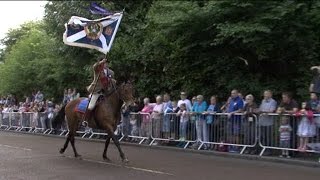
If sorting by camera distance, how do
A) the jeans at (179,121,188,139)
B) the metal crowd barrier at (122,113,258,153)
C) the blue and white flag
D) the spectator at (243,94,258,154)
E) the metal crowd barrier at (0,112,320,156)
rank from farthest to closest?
1. the jeans at (179,121,188,139)
2. the blue and white flag
3. the metal crowd barrier at (122,113,258,153)
4. the spectator at (243,94,258,154)
5. the metal crowd barrier at (0,112,320,156)

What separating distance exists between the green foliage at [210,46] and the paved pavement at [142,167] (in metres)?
4.24

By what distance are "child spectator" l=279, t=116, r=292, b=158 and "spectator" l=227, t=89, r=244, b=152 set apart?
162cm

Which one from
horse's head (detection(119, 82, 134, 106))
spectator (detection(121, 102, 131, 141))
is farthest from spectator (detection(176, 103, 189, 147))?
horse's head (detection(119, 82, 134, 106))

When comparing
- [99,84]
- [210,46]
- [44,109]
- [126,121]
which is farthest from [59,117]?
[44,109]

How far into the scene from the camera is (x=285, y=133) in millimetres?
14773

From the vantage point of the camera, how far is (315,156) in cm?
1460

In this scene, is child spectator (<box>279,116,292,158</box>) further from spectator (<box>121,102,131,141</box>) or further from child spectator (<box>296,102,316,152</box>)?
spectator (<box>121,102,131,141</box>)

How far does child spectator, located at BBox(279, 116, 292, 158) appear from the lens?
14734 millimetres

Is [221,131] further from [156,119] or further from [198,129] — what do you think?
[156,119]

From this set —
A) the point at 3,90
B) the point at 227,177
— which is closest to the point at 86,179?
the point at 227,177

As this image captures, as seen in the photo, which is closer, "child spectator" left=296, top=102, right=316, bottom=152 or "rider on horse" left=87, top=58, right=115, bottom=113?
"child spectator" left=296, top=102, right=316, bottom=152

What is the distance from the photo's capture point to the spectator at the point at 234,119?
16.2m

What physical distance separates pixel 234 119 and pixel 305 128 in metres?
2.55

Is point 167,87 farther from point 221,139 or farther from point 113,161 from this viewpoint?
point 113,161
